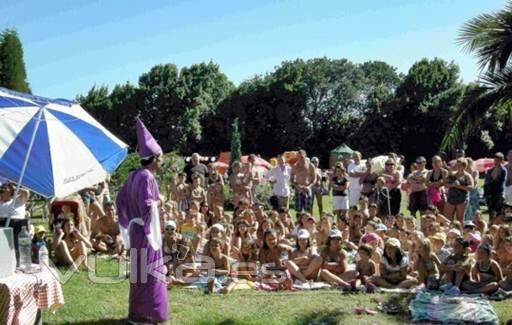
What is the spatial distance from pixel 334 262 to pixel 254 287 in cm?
117

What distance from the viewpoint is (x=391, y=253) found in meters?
8.09

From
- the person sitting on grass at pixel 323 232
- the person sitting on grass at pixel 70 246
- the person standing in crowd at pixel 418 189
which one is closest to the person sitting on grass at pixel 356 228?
the person sitting on grass at pixel 323 232

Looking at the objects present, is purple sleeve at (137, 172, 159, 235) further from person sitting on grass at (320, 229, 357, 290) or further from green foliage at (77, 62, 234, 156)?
green foliage at (77, 62, 234, 156)

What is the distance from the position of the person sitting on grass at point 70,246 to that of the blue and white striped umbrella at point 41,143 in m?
2.77

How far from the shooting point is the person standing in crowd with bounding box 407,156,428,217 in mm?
11664

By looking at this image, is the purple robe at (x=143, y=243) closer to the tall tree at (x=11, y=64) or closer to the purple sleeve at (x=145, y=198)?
the purple sleeve at (x=145, y=198)

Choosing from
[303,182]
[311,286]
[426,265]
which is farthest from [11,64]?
[426,265]

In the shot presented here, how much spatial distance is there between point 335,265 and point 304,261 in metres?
0.47

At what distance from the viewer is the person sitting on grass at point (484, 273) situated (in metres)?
7.54

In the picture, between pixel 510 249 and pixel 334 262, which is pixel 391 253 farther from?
pixel 510 249

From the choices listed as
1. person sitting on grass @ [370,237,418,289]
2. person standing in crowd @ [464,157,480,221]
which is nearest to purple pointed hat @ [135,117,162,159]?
person sitting on grass @ [370,237,418,289]

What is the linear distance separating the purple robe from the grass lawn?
1.80ft

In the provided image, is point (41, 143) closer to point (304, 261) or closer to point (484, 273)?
point (304, 261)

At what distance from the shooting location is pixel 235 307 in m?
7.08
